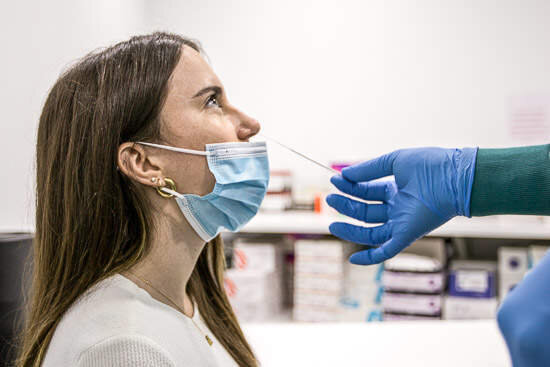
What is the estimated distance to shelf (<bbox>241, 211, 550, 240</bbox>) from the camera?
1852 millimetres

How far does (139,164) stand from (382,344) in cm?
74

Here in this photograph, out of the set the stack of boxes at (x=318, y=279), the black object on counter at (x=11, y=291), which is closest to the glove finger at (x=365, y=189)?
the black object on counter at (x=11, y=291)

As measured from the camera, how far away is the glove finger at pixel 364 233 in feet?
2.98

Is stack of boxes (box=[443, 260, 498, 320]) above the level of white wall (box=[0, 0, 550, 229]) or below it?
below

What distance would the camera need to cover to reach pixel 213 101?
0.92m

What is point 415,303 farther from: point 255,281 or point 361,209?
point 361,209

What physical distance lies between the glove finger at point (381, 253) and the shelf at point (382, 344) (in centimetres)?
28

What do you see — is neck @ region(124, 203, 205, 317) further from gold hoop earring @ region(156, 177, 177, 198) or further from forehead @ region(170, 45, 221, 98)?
forehead @ region(170, 45, 221, 98)

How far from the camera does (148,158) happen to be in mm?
847

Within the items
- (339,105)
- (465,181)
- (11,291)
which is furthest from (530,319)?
(339,105)

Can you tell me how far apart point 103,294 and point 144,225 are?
15 cm

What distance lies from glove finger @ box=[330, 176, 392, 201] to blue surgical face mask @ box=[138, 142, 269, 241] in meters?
0.17

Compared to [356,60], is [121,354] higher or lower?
lower

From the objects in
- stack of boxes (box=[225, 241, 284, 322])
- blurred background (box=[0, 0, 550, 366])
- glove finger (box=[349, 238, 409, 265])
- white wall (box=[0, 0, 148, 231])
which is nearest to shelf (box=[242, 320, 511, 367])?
glove finger (box=[349, 238, 409, 265])
